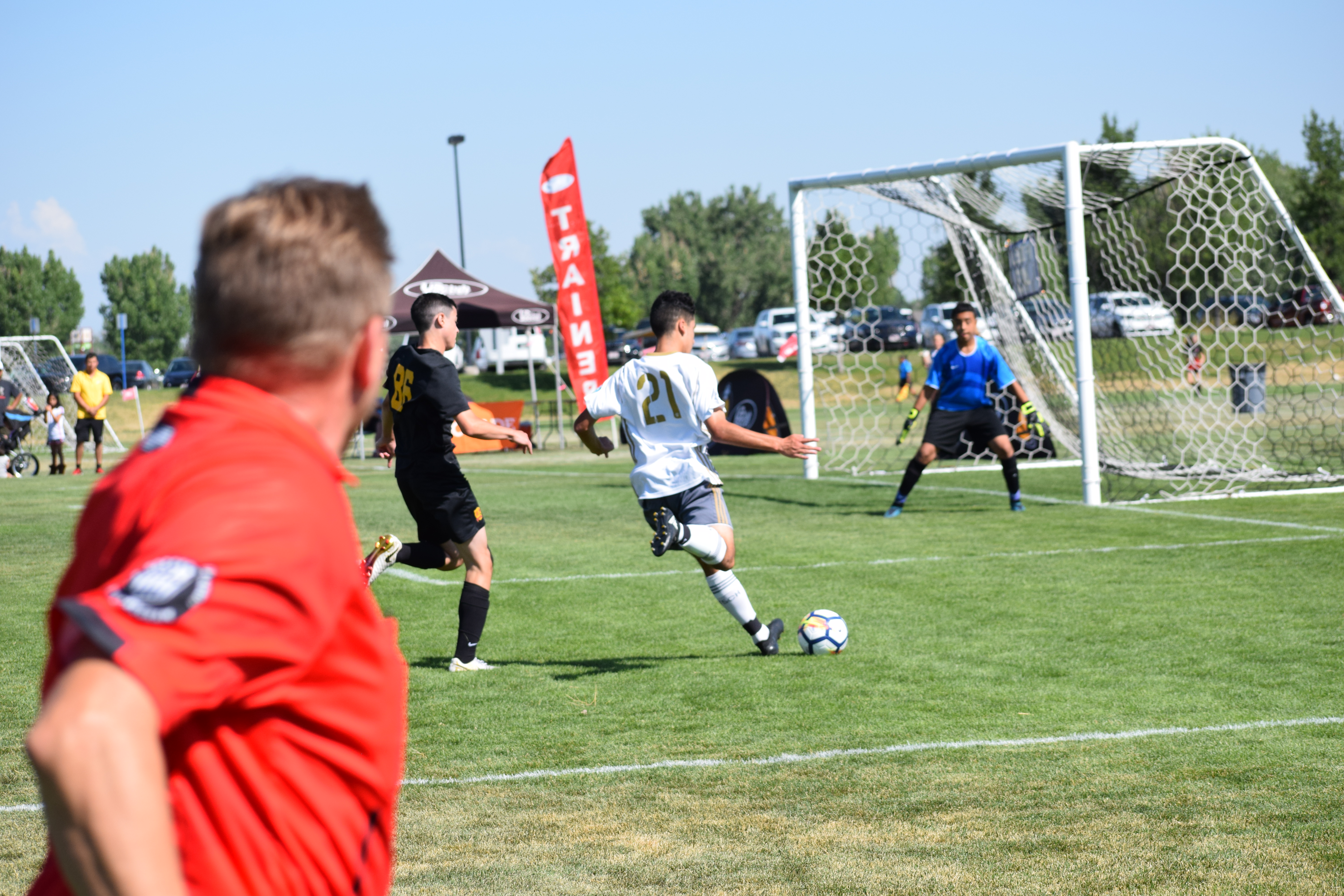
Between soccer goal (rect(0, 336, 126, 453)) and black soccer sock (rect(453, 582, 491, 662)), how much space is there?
24.8 meters

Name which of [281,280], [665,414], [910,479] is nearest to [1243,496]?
[910,479]

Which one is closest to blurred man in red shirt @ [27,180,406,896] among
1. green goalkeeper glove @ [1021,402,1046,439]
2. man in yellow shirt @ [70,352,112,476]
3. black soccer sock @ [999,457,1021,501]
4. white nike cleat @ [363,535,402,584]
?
white nike cleat @ [363,535,402,584]

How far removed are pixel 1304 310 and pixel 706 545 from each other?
36.3 ft

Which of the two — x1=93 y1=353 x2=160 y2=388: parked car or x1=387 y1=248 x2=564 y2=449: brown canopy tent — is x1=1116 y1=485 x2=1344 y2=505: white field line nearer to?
x1=387 y1=248 x2=564 y2=449: brown canopy tent

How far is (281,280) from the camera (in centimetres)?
136

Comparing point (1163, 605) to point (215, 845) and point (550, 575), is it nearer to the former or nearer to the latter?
point (550, 575)

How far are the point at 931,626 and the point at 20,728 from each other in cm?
486

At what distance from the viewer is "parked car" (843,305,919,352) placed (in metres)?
20.0

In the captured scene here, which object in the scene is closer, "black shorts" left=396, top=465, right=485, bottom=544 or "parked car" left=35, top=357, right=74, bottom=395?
"black shorts" left=396, top=465, right=485, bottom=544

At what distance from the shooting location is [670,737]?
5652mm

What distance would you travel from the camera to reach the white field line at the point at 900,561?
10305 millimetres

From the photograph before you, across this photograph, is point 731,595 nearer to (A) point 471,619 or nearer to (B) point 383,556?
(A) point 471,619

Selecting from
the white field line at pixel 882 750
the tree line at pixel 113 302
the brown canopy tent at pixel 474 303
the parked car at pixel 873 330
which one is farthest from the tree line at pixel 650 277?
the white field line at pixel 882 750

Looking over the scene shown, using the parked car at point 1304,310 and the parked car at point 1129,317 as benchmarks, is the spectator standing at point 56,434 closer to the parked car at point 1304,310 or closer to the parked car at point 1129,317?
the parked car at point 1129,317
